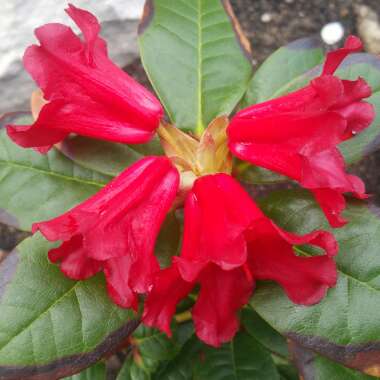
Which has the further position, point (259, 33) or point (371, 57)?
point (259, 33)

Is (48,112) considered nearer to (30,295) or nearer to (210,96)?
(30,295)

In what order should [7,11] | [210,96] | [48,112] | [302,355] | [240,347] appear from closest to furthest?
[48,112] < [302,355] < [210,96] < [240,347] < [7,11]

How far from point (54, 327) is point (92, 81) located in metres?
0.35

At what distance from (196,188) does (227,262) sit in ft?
0.56

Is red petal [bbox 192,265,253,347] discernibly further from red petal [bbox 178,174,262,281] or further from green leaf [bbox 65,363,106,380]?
green leaf [bbox 65,363,106,380]

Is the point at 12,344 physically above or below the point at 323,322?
above

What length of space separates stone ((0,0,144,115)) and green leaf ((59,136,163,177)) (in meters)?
0.75

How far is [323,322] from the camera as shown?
0.99m

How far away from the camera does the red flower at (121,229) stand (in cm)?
84

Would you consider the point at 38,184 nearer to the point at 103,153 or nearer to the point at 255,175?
the point at 103,153

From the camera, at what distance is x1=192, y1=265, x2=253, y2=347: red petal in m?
0.91

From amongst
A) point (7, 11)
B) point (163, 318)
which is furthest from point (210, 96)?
point (7, 11)

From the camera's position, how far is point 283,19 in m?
1.99

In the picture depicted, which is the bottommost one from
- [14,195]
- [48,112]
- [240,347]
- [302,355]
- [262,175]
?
[240,347]
